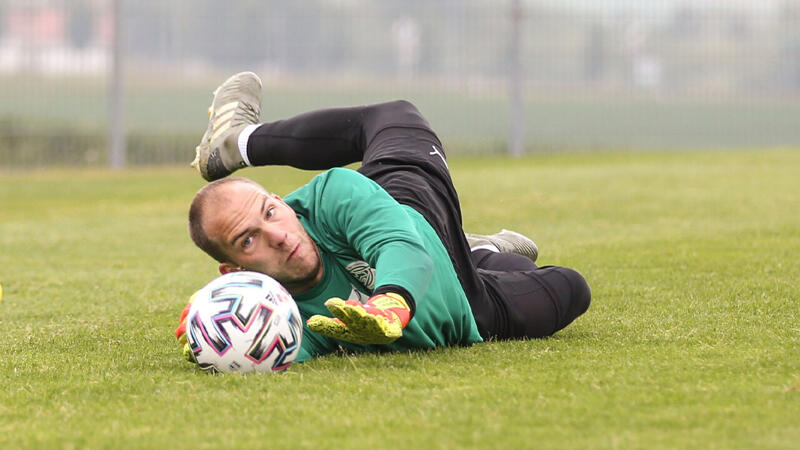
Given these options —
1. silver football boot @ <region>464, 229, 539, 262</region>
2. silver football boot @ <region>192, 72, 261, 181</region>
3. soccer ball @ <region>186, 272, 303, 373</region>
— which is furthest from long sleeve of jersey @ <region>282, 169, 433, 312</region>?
silver football boot @ <region>464, 229, 539, 262</region>

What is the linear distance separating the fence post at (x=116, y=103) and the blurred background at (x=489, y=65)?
0.13m

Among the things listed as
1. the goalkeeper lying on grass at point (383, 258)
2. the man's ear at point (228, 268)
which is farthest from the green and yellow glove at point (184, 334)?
the man's ear at point (228, 268)

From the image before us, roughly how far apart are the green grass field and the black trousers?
0.16 meters

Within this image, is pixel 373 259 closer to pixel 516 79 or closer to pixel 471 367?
pixel 471 367

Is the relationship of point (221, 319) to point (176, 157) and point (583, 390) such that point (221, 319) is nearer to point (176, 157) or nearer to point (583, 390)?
point (583, 390)

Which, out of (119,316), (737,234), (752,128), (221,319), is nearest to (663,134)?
(752,128)

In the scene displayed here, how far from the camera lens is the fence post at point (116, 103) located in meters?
15.6

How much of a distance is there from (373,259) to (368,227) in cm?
12

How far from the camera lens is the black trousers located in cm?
432

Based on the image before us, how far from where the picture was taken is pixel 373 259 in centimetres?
384

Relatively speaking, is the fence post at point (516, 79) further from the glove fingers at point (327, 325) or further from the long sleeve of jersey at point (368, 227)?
the glove fingers at point (327, 325)

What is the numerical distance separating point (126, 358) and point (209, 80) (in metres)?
13.0

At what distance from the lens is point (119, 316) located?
5.29 m

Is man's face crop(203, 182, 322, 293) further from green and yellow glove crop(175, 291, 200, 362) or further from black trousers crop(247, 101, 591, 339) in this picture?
black trousers crop(247, 101, 591, 339)
